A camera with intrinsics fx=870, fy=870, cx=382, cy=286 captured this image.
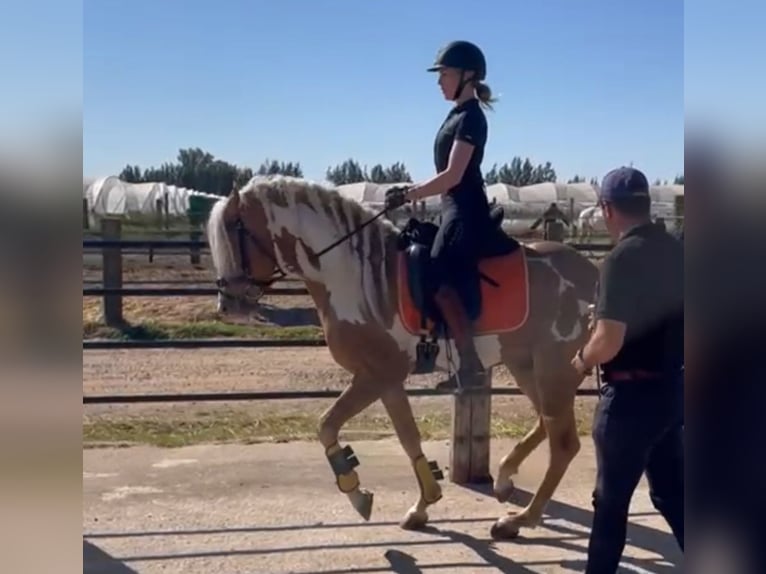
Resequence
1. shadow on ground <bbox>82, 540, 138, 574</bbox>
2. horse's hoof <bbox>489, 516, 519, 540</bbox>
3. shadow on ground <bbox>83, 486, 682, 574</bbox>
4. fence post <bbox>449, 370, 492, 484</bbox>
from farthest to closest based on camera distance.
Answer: fence post <bbox>449, 370, 492, 484</bbox> → horse's hoof <bbox>489, 516, 519, 540</bbox> → shadow on ground <bbox>83, 486, 682, 574</bbox> → shadow on ground <bbox>82, 540, 138, 574</bbox>

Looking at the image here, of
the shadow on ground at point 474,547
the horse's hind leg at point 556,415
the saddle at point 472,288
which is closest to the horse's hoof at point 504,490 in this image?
the shadow on ground at point 474,547

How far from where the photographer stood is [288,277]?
Result: 453cm

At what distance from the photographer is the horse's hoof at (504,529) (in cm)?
444

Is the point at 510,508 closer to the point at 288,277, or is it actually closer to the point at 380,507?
the point at 380,507

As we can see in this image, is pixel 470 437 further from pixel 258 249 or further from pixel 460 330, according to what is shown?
pixel 258 249

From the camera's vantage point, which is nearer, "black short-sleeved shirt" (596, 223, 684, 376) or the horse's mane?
"black short-sleeved shirt" (596, 223, 684, 376)

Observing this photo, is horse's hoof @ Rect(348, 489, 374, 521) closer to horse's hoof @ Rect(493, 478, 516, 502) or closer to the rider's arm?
horse's hoof @ Rect(493, 478, 516, 502)

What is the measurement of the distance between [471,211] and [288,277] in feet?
3.39

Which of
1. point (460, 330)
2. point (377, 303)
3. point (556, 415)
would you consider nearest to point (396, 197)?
point (377, 303)

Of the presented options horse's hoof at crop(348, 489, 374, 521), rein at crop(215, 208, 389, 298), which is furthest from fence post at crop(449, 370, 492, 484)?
rein at crop(215, 208, 389, 298)

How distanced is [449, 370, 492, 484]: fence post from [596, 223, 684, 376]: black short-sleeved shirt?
2.48 metres

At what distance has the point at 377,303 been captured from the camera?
14.4 feet

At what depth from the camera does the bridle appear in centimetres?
432

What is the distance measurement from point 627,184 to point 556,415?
1.89 meters
